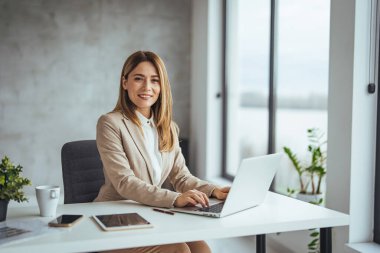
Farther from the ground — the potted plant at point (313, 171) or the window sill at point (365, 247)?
the potted plant at point (313, 171)

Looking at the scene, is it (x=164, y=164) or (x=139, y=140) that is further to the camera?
(x=164, y=164)

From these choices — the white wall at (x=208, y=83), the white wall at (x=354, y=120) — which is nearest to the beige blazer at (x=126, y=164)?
the white wall at (x=354, y=120)

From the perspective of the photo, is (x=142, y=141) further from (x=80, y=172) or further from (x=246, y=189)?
(x=246, y=189)

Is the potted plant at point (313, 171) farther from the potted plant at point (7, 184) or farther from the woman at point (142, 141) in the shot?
the potted plant at point (7, 184)

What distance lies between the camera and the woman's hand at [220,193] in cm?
193

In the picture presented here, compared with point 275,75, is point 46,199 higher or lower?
lower

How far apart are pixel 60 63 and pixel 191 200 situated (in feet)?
10.6

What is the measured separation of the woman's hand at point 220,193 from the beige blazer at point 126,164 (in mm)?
28

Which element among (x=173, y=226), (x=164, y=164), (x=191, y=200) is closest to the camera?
(x=173, y=226)

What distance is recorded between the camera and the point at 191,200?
1733mm

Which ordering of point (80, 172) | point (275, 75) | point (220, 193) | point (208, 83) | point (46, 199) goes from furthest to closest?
point (208, 83) → point (275, 75) → point (80, 172) → point (220, 193) → point (46, 199)

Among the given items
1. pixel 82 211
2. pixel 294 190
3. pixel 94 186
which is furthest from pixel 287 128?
pixel 82 211

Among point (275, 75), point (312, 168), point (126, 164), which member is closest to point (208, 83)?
point (275, 75)

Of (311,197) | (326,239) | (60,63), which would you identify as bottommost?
(311,197)
